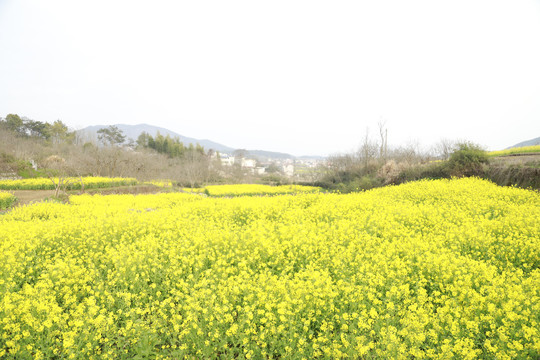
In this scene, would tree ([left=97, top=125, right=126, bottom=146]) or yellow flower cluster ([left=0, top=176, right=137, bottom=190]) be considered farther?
tree ([left=97, top=125, right=126, bottom=146])

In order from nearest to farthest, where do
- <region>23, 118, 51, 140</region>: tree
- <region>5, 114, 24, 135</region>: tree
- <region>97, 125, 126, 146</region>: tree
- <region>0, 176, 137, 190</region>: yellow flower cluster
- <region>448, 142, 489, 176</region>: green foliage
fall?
<region>448, 142, 489, 176</region>: green foliage → <region>0, 176, 137, 190</region>: yellow flower cluster → <region>5, 114, 24, 135</region>: tree → <region>23, 118, 51, 140</region>: tree → <region>97, 125, 126, 146</region>: tree

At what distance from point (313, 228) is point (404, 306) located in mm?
3780

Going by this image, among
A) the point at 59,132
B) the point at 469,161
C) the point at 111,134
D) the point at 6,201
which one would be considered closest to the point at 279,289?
the point at 6,201

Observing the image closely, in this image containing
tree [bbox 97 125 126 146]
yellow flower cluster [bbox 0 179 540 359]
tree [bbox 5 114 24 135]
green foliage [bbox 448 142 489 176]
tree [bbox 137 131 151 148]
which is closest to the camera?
yellow flower cluster [bbox 0 179 540 359]

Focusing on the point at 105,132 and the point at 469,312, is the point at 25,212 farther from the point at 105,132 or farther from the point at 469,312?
the point at 105,132

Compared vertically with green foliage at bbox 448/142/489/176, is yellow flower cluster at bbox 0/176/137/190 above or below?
below

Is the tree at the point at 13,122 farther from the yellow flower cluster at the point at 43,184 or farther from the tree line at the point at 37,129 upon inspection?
the yellow flower cluster at the point at 43,184

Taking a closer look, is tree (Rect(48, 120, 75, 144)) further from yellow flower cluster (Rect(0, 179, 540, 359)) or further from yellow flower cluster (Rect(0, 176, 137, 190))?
yellow flower cluster (Rect(0, 179, 540, 359))

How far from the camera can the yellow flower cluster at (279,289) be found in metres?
3.24

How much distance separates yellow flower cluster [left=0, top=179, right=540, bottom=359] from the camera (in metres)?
3.24

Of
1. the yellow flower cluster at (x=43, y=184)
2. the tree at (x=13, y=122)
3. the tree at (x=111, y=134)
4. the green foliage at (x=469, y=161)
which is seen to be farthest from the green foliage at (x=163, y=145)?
the green foliage at (x=469, y=161)

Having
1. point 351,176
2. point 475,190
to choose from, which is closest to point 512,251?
point 475,190

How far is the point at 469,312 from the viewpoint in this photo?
3.66m

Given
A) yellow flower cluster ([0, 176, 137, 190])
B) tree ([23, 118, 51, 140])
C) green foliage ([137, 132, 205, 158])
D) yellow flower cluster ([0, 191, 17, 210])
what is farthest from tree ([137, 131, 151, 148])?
yellow flower cluster ([0, 191, 17, 210])
